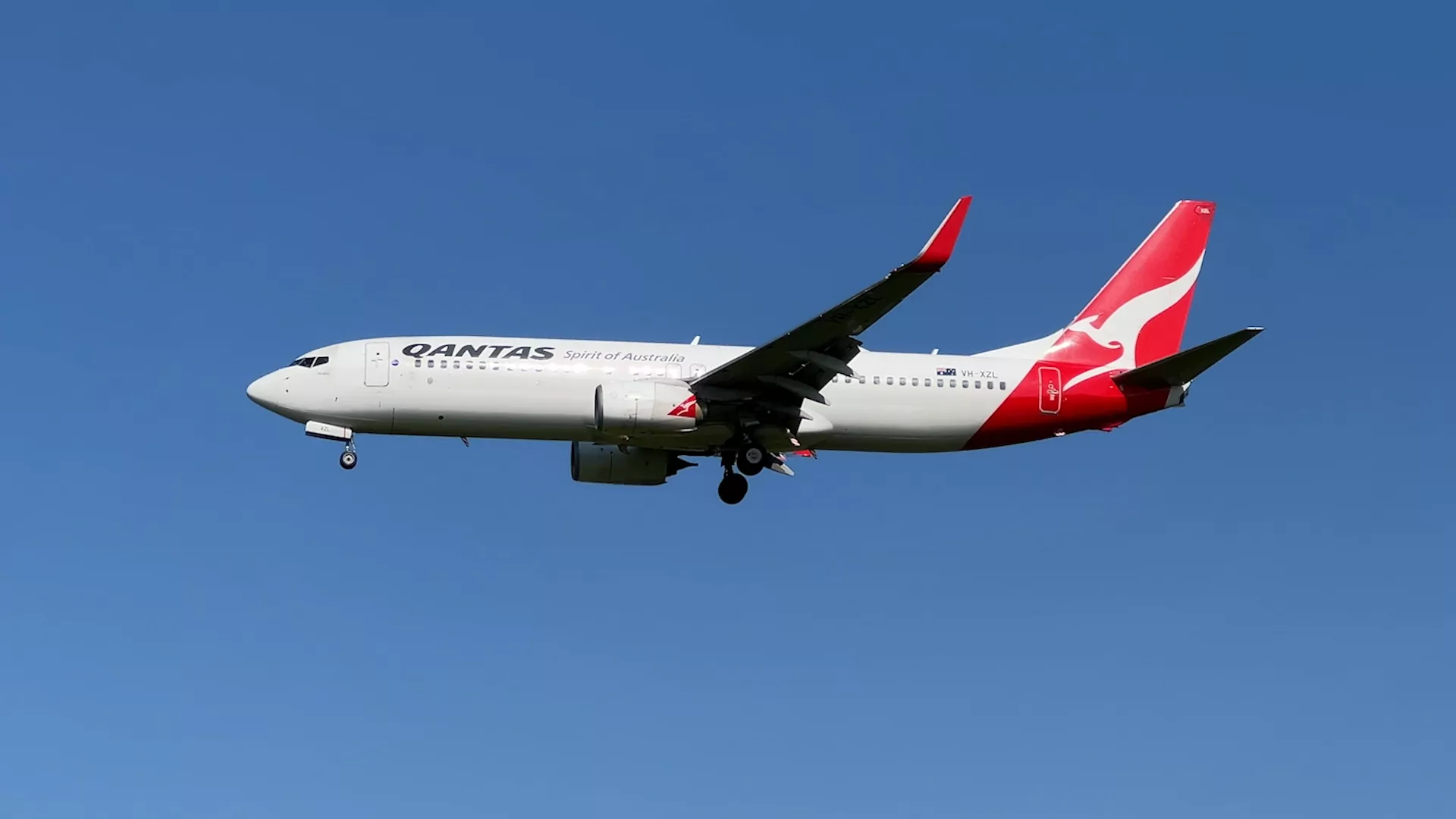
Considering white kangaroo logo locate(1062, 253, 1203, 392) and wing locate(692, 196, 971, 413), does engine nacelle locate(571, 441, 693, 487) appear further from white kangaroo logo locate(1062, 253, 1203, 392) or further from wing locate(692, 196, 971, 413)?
white kangaroo logo locate(1062, 253, 1203, 392)

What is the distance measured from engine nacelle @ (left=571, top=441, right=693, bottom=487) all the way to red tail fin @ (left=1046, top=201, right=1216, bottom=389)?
10.2m

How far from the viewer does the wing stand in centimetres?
3184

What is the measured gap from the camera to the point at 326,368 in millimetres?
38656

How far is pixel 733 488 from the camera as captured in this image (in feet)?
133

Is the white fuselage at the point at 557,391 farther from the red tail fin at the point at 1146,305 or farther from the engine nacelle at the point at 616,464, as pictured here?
the red tail fin at the point at 1146,305

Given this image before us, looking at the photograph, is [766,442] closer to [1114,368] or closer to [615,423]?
[615,423]

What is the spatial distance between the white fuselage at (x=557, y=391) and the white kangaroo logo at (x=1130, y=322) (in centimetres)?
325

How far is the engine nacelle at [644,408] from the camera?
36.8 meters

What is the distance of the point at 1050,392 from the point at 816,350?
23.6 ft

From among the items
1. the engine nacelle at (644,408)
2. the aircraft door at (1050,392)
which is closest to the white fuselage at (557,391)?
the engine nacelle at (644,408)

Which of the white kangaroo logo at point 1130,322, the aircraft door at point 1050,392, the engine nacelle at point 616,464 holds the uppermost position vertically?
the white kangaroo logo at point 1130,322

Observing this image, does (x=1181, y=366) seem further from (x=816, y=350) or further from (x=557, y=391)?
(x=557, y=391)

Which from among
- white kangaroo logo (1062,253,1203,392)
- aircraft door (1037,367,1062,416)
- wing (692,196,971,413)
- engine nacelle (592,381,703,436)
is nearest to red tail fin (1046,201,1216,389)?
white kangaroo logo (1062,253,1203,392)

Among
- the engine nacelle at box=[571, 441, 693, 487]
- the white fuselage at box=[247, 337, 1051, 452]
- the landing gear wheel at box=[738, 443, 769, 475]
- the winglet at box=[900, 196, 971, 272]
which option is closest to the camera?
the winglet at box=[900, 196, 971, 272]
